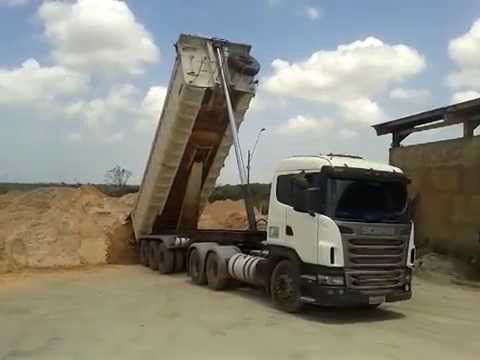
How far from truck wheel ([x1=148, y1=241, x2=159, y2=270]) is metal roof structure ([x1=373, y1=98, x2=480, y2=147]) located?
7.73 meters

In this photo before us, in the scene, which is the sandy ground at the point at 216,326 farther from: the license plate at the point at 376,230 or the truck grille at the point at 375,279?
the license plate at the point at 376,230

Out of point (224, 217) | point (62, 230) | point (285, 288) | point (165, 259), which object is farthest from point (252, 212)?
point (224, 217)

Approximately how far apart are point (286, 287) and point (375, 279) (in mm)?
Answer: 1574

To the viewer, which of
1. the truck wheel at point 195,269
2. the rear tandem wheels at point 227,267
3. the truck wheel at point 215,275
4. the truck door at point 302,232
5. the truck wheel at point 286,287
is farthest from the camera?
the truck wheel at point 195,269

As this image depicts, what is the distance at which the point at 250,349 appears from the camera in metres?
7.51

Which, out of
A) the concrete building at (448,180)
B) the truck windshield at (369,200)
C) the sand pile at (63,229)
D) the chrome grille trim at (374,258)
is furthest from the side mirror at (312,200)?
the sand pile at (63,229)

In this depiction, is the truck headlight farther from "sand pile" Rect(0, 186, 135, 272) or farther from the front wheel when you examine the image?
"sand pile" Rect(0, 186, 135, 272)

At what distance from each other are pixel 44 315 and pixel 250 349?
4375mm

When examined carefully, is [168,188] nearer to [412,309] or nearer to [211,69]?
[211,69]

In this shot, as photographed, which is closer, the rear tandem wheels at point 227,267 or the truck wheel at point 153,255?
the rear tandem wheels at point 227,267

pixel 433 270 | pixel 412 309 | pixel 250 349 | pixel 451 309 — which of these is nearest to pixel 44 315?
pixel 250 349

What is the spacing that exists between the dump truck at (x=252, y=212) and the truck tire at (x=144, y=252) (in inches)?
1.3

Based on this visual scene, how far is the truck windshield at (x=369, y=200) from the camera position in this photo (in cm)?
923

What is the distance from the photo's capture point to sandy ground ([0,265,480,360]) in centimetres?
743
